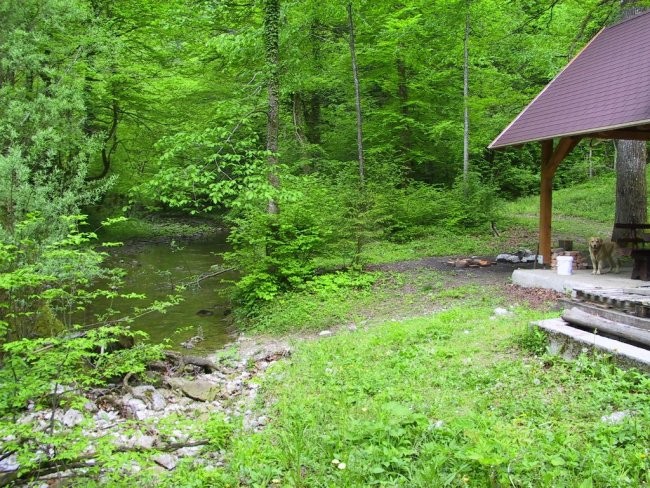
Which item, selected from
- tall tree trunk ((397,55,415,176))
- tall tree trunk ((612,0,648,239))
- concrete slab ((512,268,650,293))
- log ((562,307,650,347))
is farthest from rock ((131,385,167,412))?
tall tree trunk ((397,55,415,176))

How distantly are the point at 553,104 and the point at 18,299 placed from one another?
31.1 feet

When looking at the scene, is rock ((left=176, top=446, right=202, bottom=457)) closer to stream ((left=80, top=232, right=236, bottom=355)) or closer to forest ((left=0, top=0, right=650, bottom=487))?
forest ((left=0, top=0, right=650, bottom=487))

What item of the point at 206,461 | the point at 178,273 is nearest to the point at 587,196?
the point at 178,273

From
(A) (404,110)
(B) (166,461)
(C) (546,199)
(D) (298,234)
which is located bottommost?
(B) (166,461)

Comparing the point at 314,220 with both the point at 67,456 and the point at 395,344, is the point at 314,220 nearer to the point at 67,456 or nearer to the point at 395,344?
the point at 395,344

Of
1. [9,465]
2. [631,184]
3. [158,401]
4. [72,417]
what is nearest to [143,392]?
[158,401]

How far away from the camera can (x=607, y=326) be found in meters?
5.09

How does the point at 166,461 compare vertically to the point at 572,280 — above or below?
below

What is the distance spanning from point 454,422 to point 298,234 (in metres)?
7.70

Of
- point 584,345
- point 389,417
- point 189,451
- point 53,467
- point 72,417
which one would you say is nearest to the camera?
point 53,467

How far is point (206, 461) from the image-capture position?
4.30 meters

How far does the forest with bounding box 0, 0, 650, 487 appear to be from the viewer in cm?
365

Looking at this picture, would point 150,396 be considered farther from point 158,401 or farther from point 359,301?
point 359,301

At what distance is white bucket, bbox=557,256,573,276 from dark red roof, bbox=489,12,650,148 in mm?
2159
